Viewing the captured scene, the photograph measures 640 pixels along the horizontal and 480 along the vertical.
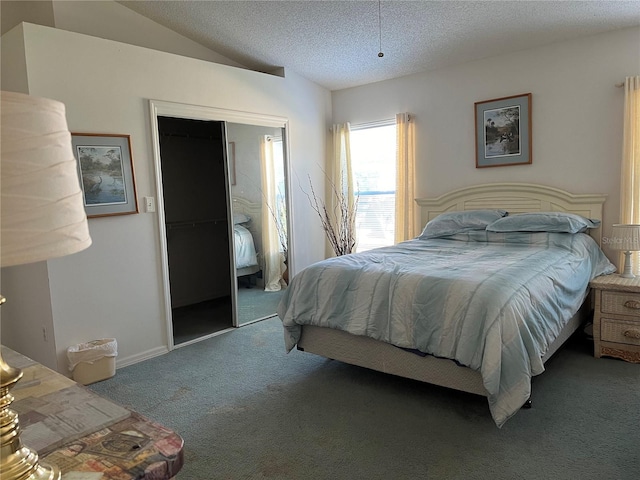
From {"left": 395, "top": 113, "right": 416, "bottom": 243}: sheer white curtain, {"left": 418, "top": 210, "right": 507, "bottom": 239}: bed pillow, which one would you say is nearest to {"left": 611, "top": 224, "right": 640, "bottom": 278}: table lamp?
{"left": 418, "top": 210, "right": 507, "bottom": 239}: bed pillow

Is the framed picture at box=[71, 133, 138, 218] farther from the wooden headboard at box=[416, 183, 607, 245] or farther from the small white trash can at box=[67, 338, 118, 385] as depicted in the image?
the wooden headboard at box=[416, 183, 607, 245]

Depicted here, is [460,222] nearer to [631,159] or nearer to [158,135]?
[631,159]

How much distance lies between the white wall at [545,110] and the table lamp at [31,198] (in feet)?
13.5

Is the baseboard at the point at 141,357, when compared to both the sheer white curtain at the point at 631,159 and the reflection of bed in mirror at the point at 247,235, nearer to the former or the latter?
the reflection of bed in mirror at the point at 247,235

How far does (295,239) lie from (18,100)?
14.2 feet

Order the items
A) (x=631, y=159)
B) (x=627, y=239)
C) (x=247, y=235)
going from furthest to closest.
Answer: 1. (x=247, y=235)
2. (x=631, y=159)
3. (x=627, y=239)

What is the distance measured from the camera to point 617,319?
124 inches

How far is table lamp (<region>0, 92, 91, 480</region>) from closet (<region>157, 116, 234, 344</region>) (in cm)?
399

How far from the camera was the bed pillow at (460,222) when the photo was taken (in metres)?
3.97

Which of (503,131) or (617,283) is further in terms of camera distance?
(503,131)

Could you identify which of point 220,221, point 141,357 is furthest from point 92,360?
point 220,221

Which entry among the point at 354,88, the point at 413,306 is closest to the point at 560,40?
the point at 354,88

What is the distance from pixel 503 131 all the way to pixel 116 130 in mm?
3396

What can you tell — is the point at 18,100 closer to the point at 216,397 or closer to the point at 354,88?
the point at 216,397
